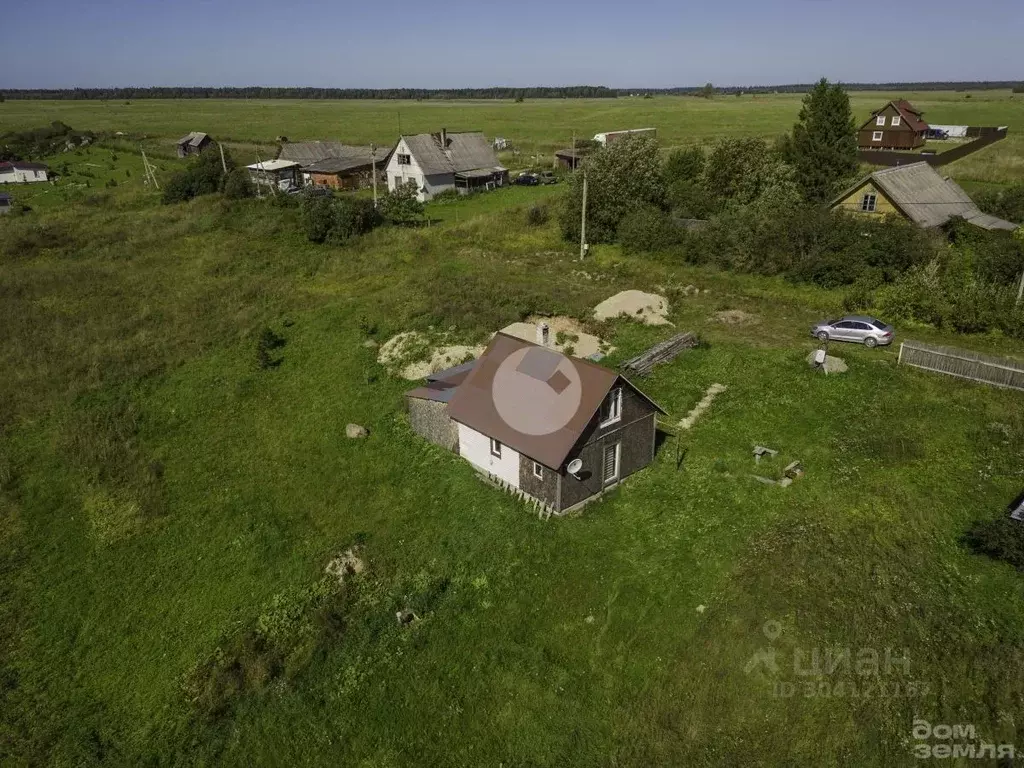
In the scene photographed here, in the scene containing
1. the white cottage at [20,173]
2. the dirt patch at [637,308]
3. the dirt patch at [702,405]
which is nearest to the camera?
the dirt patch at [702,405]

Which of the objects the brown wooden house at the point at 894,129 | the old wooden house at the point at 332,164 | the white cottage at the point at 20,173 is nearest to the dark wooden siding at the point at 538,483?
the old wooden house at the point at 332,164

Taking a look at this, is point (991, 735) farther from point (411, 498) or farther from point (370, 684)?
point (411, 498)

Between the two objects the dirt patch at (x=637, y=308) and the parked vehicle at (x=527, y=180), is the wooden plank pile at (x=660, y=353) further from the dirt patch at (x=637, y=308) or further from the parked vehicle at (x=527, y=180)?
the parked vehicle at (x=527, y=180)

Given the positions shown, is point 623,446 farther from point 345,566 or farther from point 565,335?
point 565,335

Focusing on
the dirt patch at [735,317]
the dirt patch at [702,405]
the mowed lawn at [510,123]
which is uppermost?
the mowed lawn at [510,123]

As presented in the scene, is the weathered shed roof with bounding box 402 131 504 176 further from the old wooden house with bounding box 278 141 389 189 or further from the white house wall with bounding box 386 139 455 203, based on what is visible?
the old wooden house with bounding box 278 141 389 189

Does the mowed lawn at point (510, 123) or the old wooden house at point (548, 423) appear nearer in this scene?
the old wooden house at point (548, 423)
